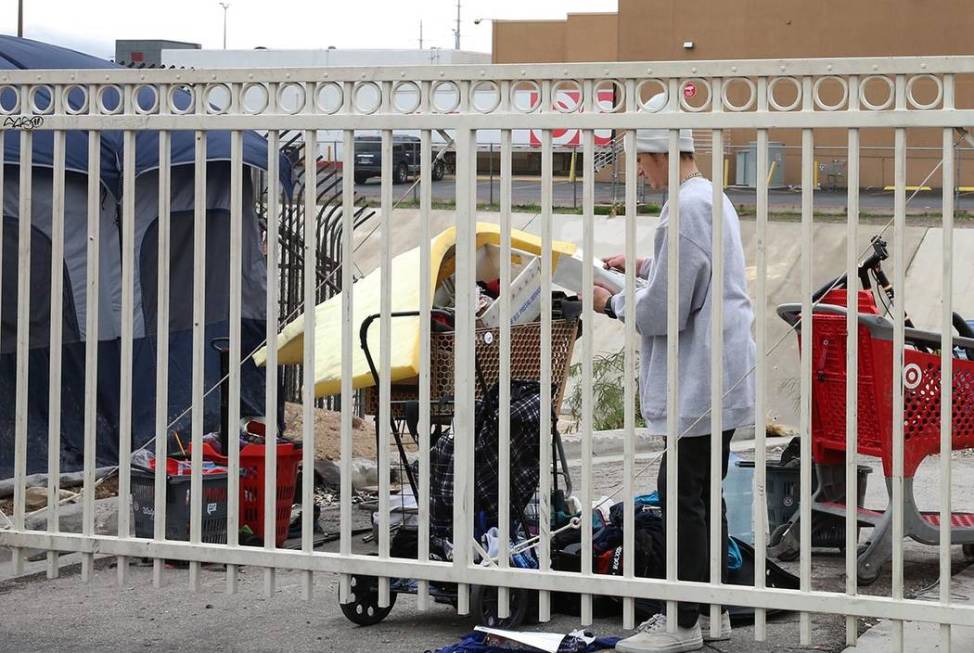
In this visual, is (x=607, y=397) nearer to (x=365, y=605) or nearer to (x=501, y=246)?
(x=365, y=605)

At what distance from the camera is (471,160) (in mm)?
4816

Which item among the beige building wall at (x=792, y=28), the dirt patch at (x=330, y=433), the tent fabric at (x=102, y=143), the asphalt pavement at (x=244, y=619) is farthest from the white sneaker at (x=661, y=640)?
the beige building wall at (x=792, y=28)

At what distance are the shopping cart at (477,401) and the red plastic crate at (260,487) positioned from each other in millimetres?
683

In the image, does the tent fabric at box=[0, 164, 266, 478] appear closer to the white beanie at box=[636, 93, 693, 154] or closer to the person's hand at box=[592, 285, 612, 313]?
the person's hand at box=[592, 285, 612, 313]

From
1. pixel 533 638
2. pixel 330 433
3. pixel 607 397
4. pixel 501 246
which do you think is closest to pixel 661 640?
pixel 533 638

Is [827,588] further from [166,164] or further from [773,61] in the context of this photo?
[166,164]

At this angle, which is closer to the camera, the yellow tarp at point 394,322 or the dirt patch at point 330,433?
the yellow tarp at point 394,322

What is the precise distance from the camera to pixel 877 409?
5891 mm

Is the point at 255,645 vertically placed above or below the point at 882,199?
below

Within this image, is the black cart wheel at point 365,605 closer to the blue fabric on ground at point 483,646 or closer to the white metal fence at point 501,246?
the white metal fence at point 501,246

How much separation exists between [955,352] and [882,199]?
19.1m

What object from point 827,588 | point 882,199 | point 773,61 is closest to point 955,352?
point 827,588

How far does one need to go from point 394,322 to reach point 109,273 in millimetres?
3028

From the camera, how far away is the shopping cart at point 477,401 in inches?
210
